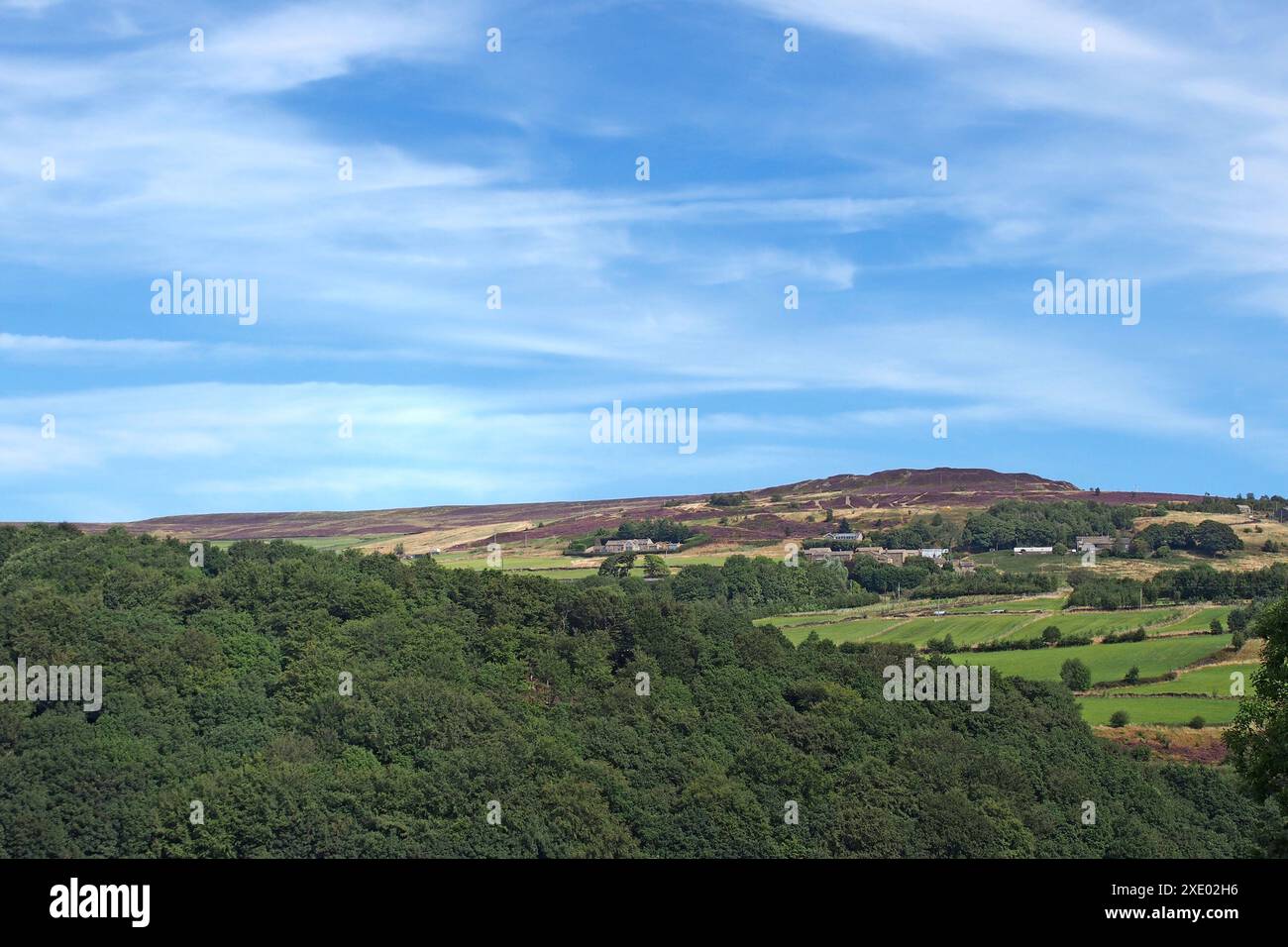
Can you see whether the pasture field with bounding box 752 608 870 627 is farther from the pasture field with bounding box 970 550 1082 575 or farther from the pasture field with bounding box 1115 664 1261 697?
the pasture field with bounding box 1115 664 1261 697

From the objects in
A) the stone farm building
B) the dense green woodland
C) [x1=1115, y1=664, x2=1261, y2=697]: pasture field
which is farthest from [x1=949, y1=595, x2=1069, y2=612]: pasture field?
the stone farm building

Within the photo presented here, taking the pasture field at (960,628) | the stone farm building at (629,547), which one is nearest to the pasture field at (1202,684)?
the pasture field at (960,628)

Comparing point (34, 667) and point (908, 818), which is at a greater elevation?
point (34, 667)

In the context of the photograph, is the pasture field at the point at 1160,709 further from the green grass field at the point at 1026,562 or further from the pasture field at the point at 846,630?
the green grass field at the point at 1026,562

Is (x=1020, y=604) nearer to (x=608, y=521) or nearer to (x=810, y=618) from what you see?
(x=810, y=618)
